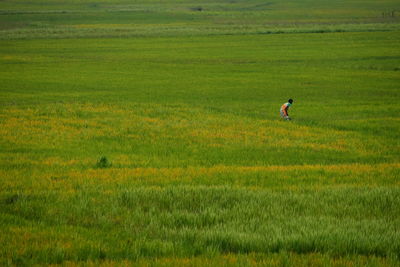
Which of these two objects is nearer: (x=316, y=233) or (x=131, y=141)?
(x=316, y=233)

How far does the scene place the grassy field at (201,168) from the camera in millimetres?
8133

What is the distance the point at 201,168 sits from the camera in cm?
1472

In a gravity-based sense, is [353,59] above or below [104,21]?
below

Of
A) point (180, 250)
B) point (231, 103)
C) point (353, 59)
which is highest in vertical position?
point (353, 59)

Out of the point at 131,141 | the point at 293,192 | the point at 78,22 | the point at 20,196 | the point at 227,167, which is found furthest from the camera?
the point at 78,22

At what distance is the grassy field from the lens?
8.13 meters

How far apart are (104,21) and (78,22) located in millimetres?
6093

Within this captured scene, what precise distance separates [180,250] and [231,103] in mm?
23505

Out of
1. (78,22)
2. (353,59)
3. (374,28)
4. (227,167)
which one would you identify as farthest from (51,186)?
(78,22)

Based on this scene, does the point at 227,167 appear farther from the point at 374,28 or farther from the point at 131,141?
the point at 374,28

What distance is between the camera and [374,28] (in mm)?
88000

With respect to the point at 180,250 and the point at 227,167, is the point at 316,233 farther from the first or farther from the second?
the point at 227,167

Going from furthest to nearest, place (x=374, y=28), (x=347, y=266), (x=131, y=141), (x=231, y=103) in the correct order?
(x=374, y=28) → (x=231, y=103) → (x=131, y=141) → (x=347, y=266)

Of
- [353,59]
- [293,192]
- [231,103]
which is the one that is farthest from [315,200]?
[353,59]
